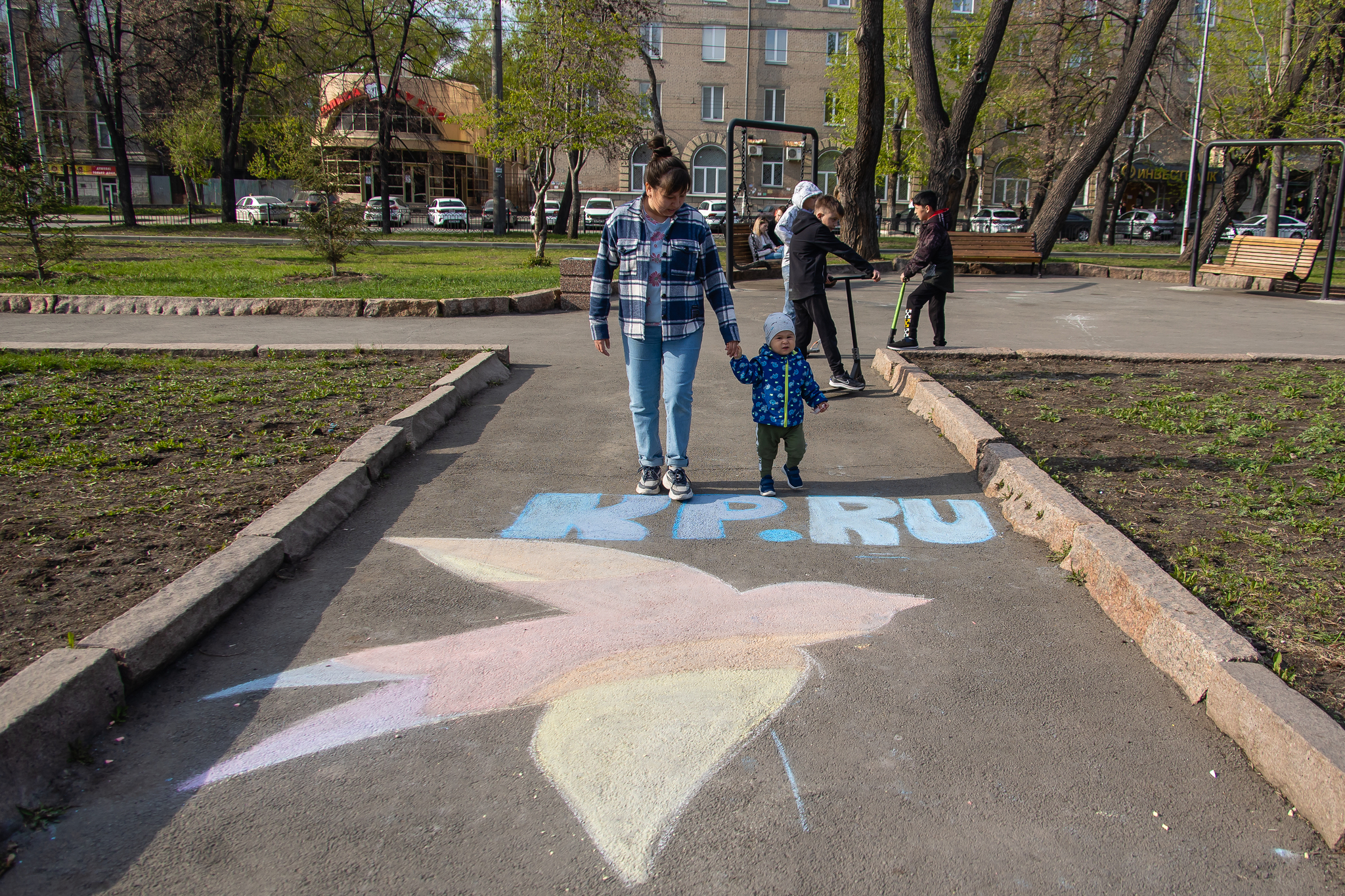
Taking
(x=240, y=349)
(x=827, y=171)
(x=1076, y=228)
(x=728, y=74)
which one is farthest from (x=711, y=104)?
(x=240, y=349)

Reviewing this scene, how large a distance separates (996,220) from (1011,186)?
14705 millimetres

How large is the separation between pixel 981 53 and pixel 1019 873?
2068 cm

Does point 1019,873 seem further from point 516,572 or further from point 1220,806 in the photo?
point 516,572

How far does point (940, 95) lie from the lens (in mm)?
19578

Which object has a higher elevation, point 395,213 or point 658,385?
point 395,213

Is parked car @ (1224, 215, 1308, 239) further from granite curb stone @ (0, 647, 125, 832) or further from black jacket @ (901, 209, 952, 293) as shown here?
granite curb stone @ (0, 647, 125, 832)

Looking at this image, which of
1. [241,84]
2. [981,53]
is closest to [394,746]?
[981,53]

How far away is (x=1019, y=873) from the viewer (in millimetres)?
2219

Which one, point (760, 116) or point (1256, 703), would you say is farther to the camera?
point (760, 116)

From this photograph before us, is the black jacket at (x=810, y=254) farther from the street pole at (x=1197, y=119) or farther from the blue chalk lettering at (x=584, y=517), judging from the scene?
the street pole at (x=1197, y=119)

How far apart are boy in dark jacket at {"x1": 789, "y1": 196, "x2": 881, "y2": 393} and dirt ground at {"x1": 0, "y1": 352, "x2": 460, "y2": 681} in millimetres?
3056

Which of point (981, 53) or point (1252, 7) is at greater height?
point (1252, 7)

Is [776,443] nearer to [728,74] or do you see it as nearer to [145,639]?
[145,639]

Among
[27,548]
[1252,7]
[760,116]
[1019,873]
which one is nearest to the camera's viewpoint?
[1019,873]
